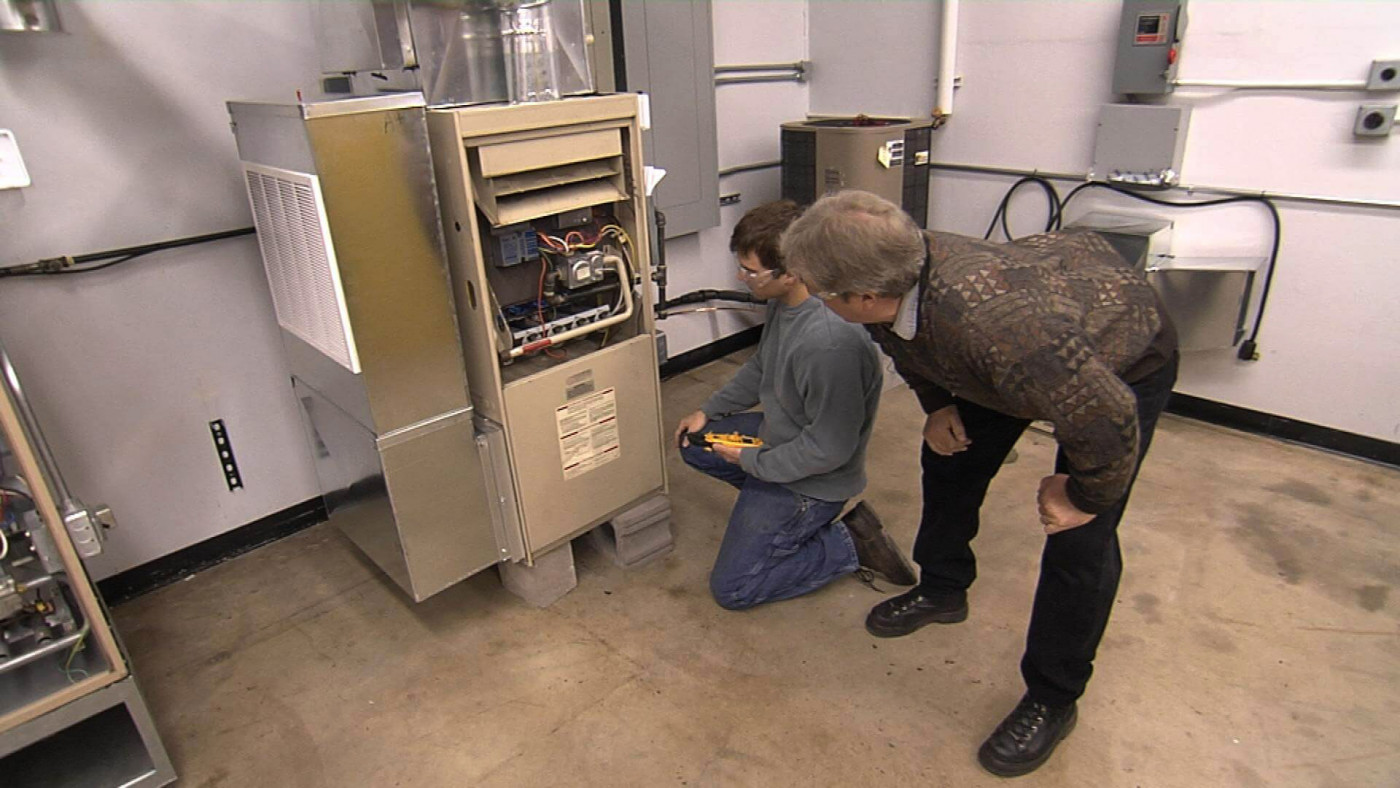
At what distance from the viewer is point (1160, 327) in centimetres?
134

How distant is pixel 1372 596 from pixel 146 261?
3141 mm

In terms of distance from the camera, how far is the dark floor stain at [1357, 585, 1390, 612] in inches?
77.2

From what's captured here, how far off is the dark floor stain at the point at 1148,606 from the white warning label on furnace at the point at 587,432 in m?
1.34

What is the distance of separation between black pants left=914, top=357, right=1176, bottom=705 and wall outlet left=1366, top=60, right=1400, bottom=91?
157 cm

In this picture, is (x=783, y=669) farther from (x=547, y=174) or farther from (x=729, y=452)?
(x=547, y=174)

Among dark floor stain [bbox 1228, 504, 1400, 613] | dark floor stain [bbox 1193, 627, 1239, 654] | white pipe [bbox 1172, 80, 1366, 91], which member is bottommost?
dark floor stain [bbox 1193, 627, 1239, 654]

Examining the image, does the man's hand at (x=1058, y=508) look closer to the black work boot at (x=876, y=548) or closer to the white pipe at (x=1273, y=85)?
the black work boot at (x=876, y=548)

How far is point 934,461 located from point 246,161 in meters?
1.67

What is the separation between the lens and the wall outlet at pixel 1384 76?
7.27 feet

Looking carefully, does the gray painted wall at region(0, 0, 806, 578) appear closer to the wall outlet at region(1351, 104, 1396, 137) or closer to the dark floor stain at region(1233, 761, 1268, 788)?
the dark floor stain at region(1233, 761, 1268, 788)

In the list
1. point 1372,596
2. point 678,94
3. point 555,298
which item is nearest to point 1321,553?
point 1372,596

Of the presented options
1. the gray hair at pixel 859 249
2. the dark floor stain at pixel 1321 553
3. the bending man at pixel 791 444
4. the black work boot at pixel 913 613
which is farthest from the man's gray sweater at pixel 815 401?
the dark floor stain at pixel 1321 553

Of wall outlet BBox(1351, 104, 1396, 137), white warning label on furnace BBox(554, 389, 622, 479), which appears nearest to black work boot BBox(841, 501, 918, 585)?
white warning label on furnace BBox(554, 389, 622, 479)

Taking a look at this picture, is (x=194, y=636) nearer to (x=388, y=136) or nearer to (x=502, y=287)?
(x=502, y=287)
